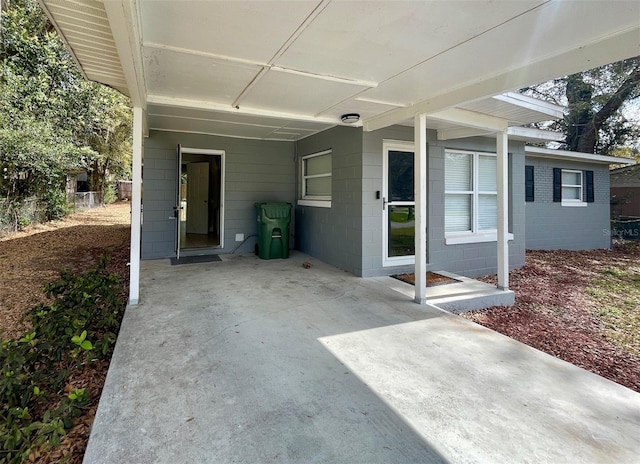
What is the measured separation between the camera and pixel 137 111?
373 centimetres

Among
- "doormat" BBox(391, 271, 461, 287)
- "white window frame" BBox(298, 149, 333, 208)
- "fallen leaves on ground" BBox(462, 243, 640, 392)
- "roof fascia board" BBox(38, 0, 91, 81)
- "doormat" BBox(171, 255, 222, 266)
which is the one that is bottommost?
"fallen leaves on ground" BBox(462, 243, 640, 392)

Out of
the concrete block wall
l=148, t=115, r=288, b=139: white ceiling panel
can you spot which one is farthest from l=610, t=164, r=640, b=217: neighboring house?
l=148, t=115, r=288, b=139: white ceiling panel

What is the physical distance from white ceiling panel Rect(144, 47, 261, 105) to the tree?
1548cm

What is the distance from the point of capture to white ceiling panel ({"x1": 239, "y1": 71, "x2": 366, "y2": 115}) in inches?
139

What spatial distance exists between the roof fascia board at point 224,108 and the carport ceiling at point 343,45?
0.03 meters

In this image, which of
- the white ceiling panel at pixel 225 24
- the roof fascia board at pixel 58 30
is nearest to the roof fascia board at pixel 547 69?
the white ceiling panel at pixel 225 24

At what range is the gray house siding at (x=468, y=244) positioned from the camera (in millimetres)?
5711

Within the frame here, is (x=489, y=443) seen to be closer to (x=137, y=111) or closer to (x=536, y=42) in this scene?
(x=536, y=42)

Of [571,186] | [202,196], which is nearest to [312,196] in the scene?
[202,196]

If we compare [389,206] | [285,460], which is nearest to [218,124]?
[389,206]

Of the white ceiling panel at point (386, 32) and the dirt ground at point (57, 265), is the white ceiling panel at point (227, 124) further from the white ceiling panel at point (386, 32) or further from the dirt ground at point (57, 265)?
the dirt ground at point (57, 265)

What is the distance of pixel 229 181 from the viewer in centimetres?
670

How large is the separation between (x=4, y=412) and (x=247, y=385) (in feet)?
4.96

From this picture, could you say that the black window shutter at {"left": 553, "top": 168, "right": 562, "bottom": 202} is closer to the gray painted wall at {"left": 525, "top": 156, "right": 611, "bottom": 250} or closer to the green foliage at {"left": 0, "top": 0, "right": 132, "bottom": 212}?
the gray painted wall at {"left": 525, "top": 156, "right": 611, "bottom": 250}
